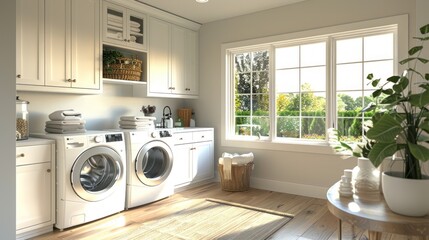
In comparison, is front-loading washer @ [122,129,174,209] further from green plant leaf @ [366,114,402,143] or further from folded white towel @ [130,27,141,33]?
green plant leaf @ [366,114,402,143]

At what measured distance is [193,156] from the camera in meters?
4.12

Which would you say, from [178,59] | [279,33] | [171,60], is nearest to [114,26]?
[171,60]

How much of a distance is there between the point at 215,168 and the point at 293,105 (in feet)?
5.10

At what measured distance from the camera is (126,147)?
3.22 m

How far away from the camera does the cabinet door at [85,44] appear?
3.09m

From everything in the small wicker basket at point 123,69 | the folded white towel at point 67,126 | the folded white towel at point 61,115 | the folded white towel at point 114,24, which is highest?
the folded white towel at point 114,24

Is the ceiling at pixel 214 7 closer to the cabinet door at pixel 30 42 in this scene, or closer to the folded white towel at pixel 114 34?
the folded white towel at pixel 114 34

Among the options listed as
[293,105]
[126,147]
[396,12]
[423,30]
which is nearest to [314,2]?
[396,12]

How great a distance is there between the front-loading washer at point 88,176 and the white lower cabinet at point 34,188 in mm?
65

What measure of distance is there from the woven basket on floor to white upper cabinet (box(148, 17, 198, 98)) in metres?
1.32

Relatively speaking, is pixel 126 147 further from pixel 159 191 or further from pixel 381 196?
pixel 381 196

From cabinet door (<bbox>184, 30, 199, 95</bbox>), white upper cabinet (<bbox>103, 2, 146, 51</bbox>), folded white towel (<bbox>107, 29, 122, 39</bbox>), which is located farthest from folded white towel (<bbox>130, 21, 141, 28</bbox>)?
cabinet door (<bbox>184, 30, 199, 95</bbox>)

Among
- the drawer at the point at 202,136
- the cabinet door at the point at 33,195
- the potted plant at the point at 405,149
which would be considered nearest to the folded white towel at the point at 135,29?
the drawer at the point at 202,136

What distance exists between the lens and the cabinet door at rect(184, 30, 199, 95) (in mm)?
4512
